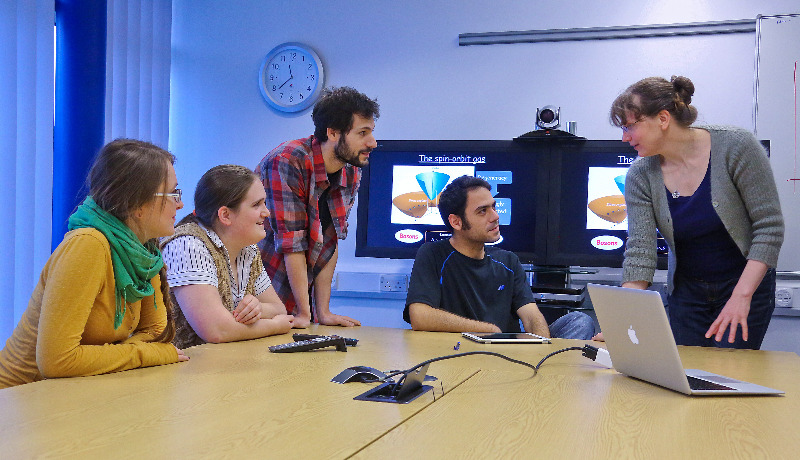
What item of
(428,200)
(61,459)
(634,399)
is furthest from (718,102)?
(61,459)

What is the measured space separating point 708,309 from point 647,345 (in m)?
0.91

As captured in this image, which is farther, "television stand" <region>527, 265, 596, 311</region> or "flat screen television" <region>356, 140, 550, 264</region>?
"flat screen television" <region>356, 140, 550, 264</region>

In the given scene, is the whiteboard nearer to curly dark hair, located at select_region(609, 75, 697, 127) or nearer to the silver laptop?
curly dark hair, located at select_region(609, 75, 697, 127)

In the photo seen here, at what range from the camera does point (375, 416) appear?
105 cm

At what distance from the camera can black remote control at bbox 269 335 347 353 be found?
168cm

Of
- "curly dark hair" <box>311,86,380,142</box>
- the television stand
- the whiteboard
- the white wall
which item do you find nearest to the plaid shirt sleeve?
"curly dark hair" <box>311,86,380,142</box>

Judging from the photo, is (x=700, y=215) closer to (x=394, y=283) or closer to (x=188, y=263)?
(x=188, y=263)

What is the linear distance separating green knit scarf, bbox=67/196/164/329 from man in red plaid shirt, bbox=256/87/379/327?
2.80 ft

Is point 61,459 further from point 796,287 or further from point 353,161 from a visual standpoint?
point 796,287

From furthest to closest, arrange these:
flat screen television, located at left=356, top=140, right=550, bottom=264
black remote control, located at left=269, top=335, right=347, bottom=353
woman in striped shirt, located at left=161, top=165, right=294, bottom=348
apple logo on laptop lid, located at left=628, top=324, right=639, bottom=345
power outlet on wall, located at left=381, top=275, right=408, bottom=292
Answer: power outlet on wall, located at left=381, top=275, right=408, bottom=292
flat screen television, located at left=356, top=140, right=550, bottom=264
woman in striped shirt, located at left=161, top=165, right=294, bottom=348
black remote control, located at left=269, top=335, right=347, bottom=353
apple logo on laptop lid, located at left=628, top=324, right=639, bottom=345

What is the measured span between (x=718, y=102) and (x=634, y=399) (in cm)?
260

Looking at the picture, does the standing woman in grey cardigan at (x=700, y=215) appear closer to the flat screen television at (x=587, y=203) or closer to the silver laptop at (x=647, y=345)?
the silver laptop at (x=647, y=345)

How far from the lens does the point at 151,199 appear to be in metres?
1.58

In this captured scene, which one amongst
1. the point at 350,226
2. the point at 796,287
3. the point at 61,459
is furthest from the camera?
the point at 350,226
